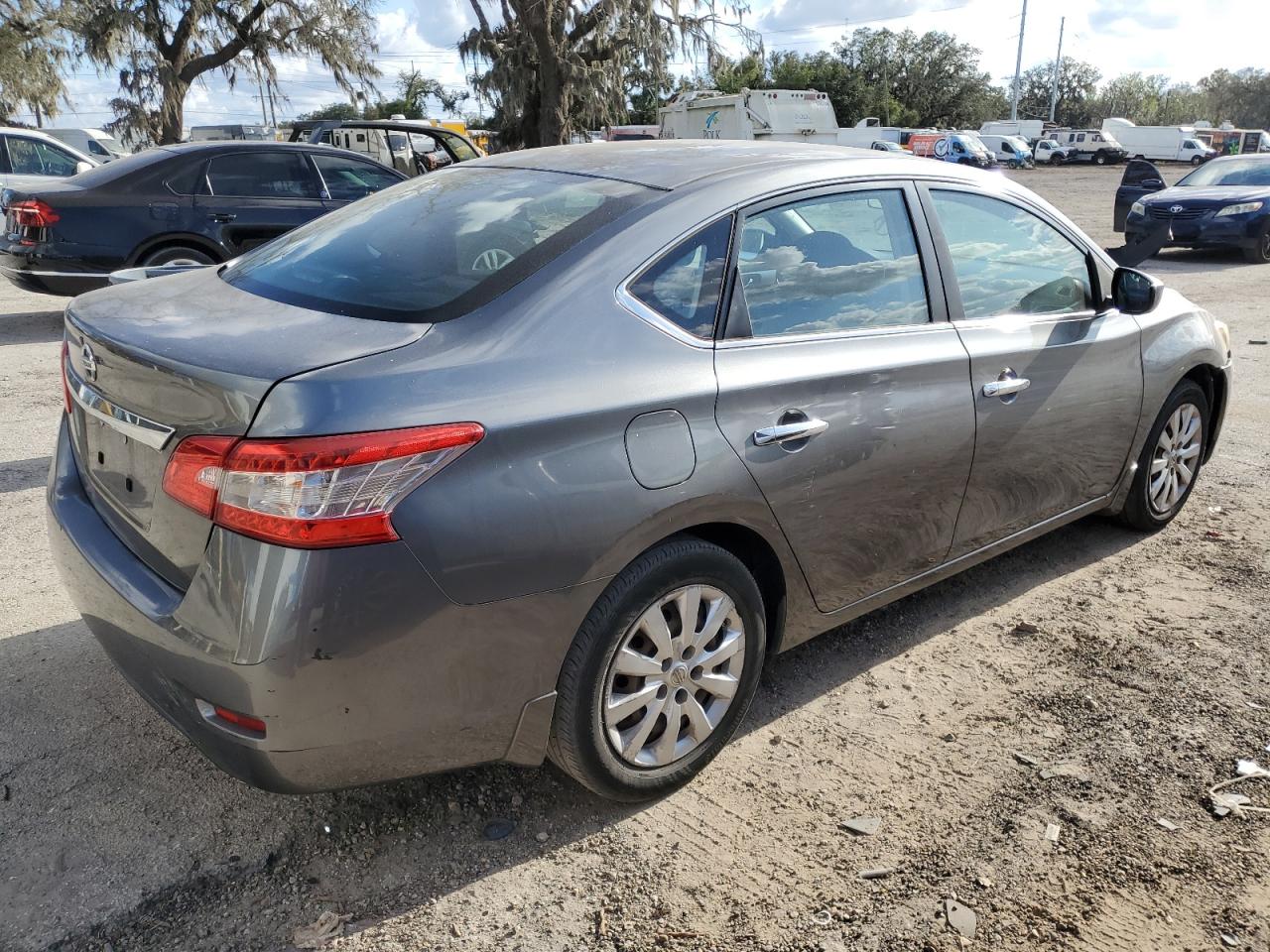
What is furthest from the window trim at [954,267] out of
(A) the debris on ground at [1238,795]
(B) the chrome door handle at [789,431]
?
(A) the debris on ground at [1238,795]

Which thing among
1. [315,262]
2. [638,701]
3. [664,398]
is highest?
[315,262]

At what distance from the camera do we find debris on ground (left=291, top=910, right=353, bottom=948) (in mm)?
2268

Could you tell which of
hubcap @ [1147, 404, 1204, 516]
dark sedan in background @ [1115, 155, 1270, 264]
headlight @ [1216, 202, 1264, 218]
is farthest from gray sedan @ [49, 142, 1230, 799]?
headlight @ [1216, 202, 1264, 218]

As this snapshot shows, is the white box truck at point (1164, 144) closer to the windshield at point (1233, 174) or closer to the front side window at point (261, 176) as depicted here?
the windshield at point (1233, 174)

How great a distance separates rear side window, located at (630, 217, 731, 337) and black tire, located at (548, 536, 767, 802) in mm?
571

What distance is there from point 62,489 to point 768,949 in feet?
7.11

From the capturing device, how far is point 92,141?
27875 millimetres

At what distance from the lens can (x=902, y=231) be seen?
332cm

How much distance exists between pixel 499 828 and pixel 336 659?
2.68ft

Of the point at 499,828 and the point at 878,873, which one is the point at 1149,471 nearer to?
the point at 878,873

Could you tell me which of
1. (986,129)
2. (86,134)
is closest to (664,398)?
(86,134)

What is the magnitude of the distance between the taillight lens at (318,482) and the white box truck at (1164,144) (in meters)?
63.0

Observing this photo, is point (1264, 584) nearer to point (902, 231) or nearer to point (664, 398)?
point (902, 231)

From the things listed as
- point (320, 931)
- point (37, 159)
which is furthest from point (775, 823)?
point (37, 159)
